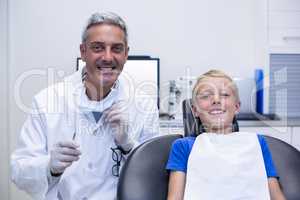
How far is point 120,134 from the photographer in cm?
115

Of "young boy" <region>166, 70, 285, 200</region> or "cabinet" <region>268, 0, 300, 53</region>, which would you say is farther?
"cabinet" <region>268, 0, 300, 53</region>

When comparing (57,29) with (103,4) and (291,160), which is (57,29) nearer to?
(103,4)

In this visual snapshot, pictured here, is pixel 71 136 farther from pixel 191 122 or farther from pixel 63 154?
pixel 191 122

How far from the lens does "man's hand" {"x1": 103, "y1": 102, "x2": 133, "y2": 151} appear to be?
3.71 feet


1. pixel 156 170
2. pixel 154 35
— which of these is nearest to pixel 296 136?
pixel 154 35

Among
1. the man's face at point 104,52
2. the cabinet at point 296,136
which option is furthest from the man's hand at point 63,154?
the cabinet at point 296,136

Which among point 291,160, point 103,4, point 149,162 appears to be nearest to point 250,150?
point 291,160

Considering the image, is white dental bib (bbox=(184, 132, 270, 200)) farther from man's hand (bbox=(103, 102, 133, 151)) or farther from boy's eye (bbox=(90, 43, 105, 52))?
boy's eye (bbox=(90, 43, 105, 52))

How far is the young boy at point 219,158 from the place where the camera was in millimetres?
1092

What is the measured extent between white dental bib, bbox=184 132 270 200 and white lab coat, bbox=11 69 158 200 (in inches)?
10.3

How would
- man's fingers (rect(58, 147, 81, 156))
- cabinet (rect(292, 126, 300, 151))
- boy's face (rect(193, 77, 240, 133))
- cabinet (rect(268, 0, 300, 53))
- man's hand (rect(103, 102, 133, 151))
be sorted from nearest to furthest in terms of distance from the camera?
1. man's fingers (rect(58, 147, 81, 156))
2. man's hand (rect(103, 102, 133, 151))
3. boy's face (rect(193, 77, 240, 133))
4. cabinet (rect(292, 126, 300, 151))
5. cabinet (rect(268, 0, 300, 53))

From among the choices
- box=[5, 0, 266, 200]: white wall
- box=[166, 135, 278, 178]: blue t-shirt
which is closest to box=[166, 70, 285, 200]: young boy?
box=[166, 135, 278, 178]: blue t-shirt

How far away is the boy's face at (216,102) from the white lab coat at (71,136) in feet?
0.84

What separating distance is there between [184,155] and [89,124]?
35cm
